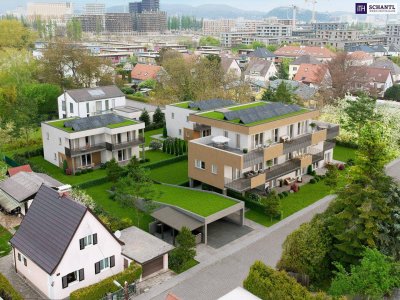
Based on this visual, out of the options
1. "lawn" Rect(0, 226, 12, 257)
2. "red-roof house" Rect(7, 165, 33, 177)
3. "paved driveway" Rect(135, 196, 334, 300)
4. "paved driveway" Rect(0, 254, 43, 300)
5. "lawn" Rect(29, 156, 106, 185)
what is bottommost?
"paved driveway" Rect(135, 196, 334, 300)

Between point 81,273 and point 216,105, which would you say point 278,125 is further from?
point 81,273

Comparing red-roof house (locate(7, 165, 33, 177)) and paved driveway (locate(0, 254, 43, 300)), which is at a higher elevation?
red-roof house (locate(7, 165, 33, 177))

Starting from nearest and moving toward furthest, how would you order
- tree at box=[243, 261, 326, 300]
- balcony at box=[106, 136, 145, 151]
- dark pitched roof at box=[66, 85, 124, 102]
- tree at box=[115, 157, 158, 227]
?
tree at box=[243, 261, 326, 300] < tree at box=[115, 157, 158, 227] < balcony at box=[106, 136, 145, 151] < dark pitched roof at box=[66, 85, 124, 102]

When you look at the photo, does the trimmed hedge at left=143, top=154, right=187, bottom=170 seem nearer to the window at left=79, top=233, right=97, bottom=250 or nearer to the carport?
the carport

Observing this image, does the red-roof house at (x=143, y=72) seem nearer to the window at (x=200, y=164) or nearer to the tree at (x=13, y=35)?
the tree at (x=13, y=35)

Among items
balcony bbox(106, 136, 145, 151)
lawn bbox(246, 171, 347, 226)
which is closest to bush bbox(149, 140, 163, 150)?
balcony bbox(106, 136, 145, 151)

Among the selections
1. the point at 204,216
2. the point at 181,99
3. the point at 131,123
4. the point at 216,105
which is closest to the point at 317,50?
the point at 181,99
